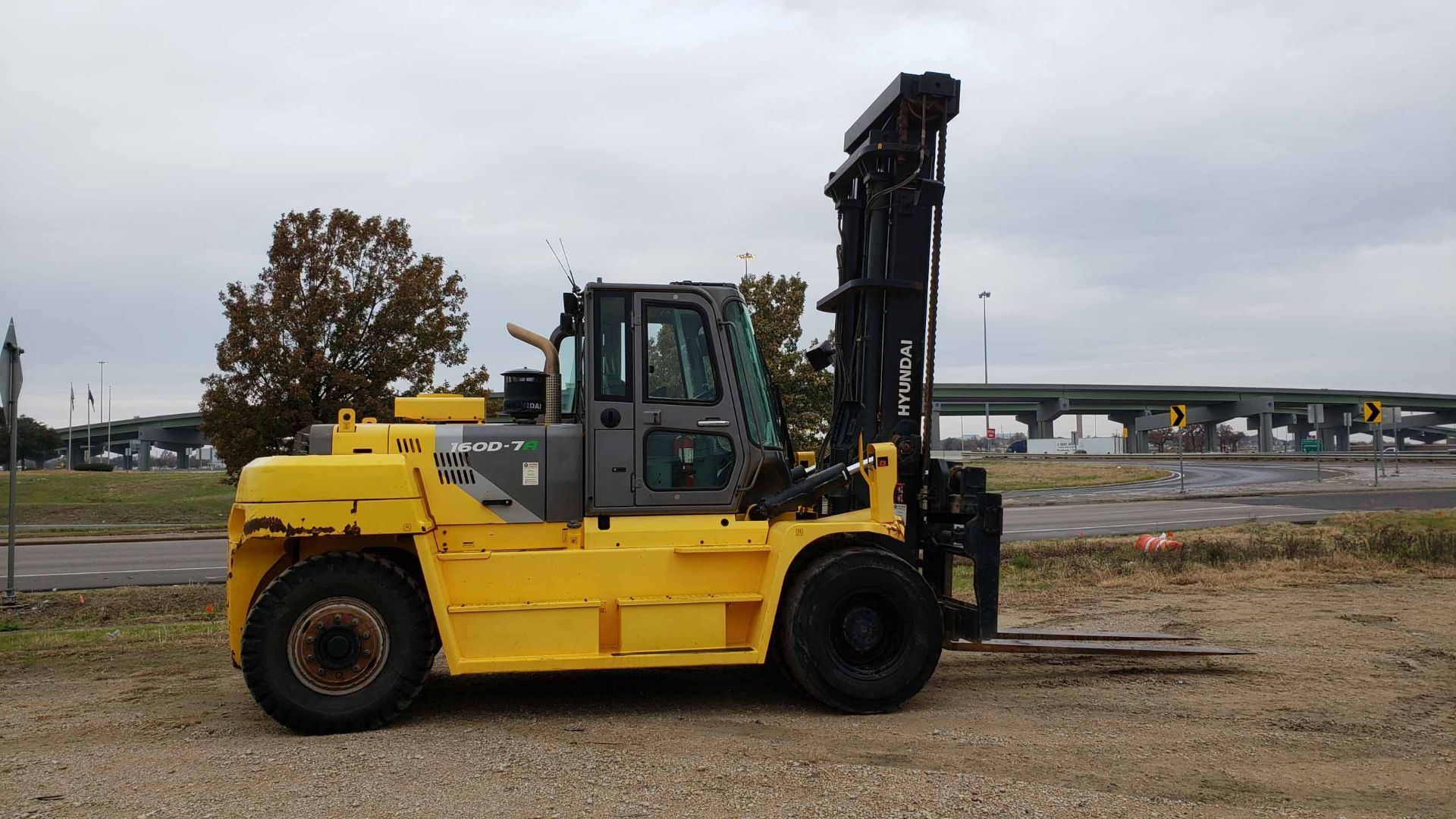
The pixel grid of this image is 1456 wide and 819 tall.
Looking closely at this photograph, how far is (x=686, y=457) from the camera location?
6.77m

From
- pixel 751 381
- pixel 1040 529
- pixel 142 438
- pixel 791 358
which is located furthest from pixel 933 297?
pixel 142 438

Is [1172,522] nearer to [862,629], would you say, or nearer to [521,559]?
[862,629]

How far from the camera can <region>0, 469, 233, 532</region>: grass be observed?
2842 centimetres

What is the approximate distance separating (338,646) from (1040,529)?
18.3 m

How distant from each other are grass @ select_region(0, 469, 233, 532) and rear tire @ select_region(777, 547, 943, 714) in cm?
1568

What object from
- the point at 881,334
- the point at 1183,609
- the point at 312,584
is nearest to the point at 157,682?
the point at 312,584

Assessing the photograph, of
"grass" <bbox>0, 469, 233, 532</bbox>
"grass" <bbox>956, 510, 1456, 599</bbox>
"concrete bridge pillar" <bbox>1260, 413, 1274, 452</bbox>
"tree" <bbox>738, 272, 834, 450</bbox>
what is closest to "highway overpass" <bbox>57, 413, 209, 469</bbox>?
"grass" <bbox>0, 469, 233, 532</bbox>

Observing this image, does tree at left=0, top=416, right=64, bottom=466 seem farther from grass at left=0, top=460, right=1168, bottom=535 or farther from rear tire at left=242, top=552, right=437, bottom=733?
rear tire at left=242, top=552, right=437, bottom=733

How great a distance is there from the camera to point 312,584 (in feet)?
20.7

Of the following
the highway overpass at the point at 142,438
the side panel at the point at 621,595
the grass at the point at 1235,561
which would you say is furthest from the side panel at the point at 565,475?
the highway overpass at the point at 142,438

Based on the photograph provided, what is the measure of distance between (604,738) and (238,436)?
11634 mm

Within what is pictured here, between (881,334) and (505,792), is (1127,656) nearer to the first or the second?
(881,334)

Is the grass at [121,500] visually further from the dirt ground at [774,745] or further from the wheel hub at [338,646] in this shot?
the wheel hub at [338,646]

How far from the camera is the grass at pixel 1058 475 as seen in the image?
133ft
